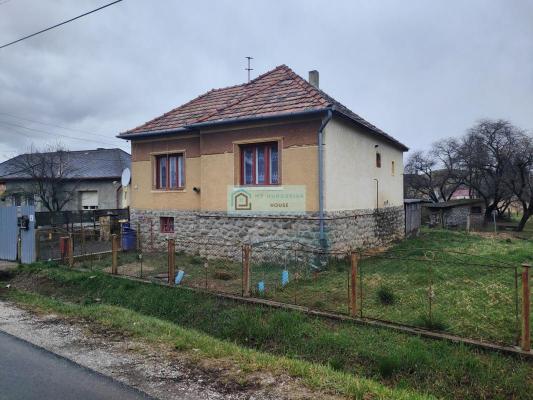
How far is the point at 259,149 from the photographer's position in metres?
12.6

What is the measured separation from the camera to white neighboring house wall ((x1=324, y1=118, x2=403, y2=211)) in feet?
38.1

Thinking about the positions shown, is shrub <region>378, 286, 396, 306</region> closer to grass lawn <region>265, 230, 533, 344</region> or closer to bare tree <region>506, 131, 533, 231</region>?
grass lawn <region>265, 230, 533, 344</region>

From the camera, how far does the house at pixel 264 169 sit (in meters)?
11.5

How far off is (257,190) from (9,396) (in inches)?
351

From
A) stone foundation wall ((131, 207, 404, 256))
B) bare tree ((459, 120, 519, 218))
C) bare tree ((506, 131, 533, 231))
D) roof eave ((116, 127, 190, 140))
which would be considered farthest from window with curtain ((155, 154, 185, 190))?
bare tree ((459, 120, 519, 218))

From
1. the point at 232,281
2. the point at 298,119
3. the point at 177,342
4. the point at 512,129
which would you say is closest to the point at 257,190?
the point at 298,119

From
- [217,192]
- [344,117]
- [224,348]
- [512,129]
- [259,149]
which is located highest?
[512,129]

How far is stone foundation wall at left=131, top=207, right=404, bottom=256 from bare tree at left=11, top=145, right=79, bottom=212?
484 inches

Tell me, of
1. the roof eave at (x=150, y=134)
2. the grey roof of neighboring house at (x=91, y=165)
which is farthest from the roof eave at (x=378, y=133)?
the grey roof of neighboring house at (x=91, y=165)

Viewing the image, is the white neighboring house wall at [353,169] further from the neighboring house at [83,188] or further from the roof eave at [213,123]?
the neighboring house at [83,188]

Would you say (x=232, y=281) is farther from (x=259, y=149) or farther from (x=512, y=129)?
(x=512, y=129)

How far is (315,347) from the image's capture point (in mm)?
5938

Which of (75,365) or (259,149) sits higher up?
(259,149)

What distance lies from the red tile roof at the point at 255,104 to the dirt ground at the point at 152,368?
25.2ft
